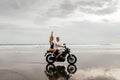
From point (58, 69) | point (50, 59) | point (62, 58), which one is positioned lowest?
point (58, 69)

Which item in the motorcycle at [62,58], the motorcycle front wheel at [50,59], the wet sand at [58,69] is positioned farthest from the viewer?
the motorcycle front wheel at [50,59]

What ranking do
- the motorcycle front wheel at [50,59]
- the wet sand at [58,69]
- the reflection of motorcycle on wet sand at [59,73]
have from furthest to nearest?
the motorcycle front wheel at [50,59]
the wet sand at [58,69]
the reflection of motorcycle on wet sand at [59,73]

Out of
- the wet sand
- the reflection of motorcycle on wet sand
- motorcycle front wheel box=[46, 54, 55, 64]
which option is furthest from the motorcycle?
the reflection of motorcycle on wet sand

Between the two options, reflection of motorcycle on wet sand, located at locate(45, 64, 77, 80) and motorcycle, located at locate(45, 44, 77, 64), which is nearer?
reflection of motorcycle on wet sand, located at locate(45, 64, 77, 80)

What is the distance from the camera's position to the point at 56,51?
2012cm

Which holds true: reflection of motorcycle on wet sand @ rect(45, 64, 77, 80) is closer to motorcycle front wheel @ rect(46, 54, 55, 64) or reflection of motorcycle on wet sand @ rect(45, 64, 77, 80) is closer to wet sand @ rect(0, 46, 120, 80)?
wet sand @ rect(0, 46, 120, 80)

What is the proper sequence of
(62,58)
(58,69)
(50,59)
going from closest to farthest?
(58,69) → (62,58) → (50,59)

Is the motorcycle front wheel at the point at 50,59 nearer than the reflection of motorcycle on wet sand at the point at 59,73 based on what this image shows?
No

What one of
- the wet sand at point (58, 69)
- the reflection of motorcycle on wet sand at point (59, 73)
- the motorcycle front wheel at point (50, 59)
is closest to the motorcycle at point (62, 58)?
the motorcycle front wheel at point (50, 59)

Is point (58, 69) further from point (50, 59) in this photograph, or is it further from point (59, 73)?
point (50, 59)

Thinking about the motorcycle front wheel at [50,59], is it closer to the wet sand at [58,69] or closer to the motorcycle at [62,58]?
the motorcycle at [62,58]

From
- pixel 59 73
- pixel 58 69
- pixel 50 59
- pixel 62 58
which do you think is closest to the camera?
pixel 59 73

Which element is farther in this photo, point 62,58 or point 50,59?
point 50,59

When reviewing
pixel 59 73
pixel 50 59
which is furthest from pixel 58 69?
pixel 50 59
